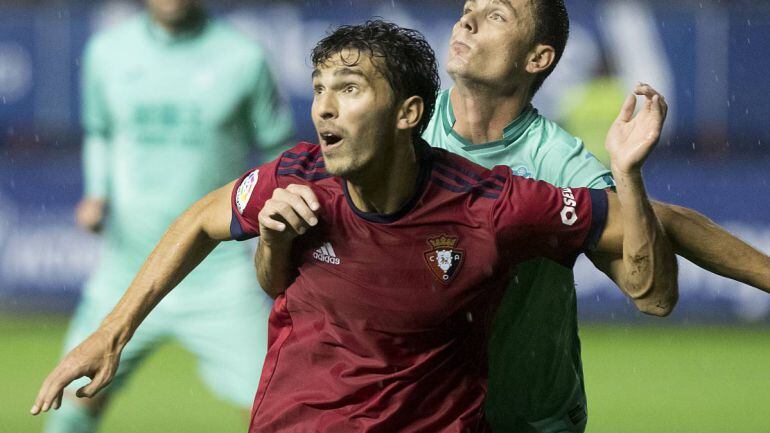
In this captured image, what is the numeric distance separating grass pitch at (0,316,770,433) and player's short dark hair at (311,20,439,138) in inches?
178

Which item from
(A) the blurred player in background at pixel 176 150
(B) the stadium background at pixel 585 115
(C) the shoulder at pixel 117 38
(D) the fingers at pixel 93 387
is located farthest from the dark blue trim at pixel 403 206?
(B) the stadium background at pixel 585 115

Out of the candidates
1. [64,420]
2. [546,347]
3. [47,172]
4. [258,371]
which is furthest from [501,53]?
[47,172]

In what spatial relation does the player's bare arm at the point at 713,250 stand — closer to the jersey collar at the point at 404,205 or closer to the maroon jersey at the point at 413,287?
the maroon jersey at the point at 413,287

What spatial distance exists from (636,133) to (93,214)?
149 inches

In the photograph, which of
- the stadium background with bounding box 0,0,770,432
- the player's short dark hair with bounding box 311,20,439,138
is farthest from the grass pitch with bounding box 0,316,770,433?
the player's short dark hair with bounding box 311,20,439,138

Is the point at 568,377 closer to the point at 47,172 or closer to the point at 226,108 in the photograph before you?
the point at 226,108

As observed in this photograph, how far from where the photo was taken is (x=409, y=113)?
168 inches

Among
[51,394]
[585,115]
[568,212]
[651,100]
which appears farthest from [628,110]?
[585,115]

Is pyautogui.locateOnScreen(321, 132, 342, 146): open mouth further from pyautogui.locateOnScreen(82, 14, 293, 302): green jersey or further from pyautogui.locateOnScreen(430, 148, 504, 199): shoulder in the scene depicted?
pyautogui.locateOnScreen(82, 14, 293, 302): green jersey

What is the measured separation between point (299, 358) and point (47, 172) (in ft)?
26.3

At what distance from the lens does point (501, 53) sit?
4949mm

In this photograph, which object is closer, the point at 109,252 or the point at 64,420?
the point at 64,420

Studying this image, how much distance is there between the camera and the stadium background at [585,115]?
1143 cm

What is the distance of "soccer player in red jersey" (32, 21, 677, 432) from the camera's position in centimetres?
409
